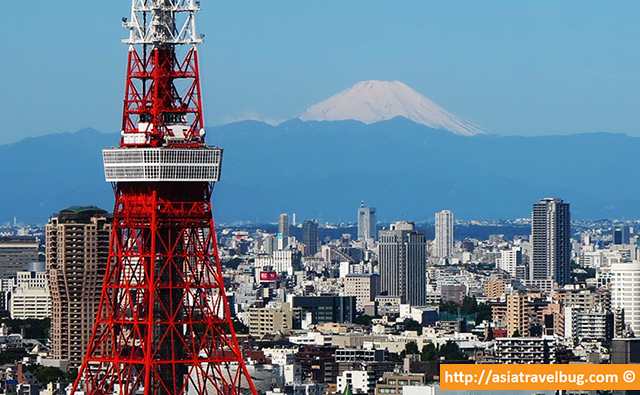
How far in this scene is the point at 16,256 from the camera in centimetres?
15025

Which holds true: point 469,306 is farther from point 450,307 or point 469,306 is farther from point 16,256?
point 16,256

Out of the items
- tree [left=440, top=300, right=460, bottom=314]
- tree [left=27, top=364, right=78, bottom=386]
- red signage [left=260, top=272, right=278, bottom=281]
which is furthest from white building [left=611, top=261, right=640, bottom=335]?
red signage [left=260, top=272, right=278, bottom=281]

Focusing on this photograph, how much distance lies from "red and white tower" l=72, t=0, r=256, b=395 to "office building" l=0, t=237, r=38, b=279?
355 feet

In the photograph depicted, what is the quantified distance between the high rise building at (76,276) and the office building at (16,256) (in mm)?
59456

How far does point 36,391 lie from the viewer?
2788 inches

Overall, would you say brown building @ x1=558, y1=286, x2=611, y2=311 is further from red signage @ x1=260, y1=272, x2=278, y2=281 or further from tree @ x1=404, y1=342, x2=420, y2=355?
red signage @ x1=260, y1=272, x2=278, y2=281

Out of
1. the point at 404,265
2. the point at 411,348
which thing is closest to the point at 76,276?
the point at 411,348

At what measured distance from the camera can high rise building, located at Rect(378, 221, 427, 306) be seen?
150 m

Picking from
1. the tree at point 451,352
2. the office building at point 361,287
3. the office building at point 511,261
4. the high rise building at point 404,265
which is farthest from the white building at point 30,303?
the office building at point 511,261

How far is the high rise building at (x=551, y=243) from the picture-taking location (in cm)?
16675

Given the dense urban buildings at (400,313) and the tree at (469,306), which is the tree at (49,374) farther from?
the tree at (469,306)

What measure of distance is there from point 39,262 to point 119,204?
103338mm

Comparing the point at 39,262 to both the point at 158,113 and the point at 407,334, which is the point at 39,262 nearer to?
the point at 407,334

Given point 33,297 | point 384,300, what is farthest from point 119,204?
point 384,300
